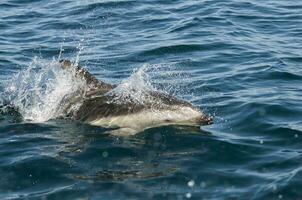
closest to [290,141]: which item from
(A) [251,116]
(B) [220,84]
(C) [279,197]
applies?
(A) [251,116]

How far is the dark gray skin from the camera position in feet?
39.1

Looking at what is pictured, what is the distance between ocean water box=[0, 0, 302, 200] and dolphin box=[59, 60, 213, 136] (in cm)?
19

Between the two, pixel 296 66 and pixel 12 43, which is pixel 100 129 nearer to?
pixel 296 66

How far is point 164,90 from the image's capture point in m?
14.8

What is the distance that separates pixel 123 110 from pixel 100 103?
581 mm

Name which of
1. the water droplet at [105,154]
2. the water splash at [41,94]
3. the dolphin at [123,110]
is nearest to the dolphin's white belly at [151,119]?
the dolphin at [123,110]

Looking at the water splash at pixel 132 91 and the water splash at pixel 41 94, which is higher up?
the water splash at pixel 132 91

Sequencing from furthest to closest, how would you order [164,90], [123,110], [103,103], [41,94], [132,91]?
[164,90], [41,94], [103,103], [132,91], [123,110]

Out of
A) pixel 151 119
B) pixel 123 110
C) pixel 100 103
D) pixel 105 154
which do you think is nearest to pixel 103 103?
pixel 100 103

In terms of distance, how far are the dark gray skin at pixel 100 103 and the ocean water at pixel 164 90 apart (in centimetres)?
21

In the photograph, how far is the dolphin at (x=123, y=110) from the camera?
38.4 feet

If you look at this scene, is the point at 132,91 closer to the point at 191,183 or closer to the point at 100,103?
the point at 100,103

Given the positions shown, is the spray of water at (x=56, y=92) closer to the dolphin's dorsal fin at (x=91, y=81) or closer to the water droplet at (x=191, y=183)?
the dolphin's dorsal fin at (x=91, y=81)

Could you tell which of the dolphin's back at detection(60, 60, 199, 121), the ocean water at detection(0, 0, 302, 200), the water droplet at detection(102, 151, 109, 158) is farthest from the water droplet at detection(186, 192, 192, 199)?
the dolphin's back at detection(60, 60, 199, 121)
